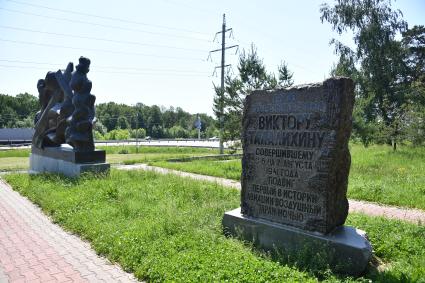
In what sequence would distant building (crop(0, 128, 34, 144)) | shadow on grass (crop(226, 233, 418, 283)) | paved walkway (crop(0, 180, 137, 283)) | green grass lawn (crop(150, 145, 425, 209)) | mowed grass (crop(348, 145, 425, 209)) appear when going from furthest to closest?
distant building (crop(0, 128, 34, 144)) → green grass lawn (crop(150, 145, 425, 209)) → mowed grass (crop(348, 145, 425, 209)) → paved walkway (crop(0, 180, 137, 283)) → shadow on grass (crop(226, 233, 418, 283))

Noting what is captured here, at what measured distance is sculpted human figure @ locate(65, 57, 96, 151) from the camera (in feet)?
37.6

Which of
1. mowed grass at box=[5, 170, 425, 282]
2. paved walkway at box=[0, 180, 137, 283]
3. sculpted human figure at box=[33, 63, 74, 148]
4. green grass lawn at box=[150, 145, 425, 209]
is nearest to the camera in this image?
mowed grass at box=[5, 170, 425, 282]

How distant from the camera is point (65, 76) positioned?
1313cm

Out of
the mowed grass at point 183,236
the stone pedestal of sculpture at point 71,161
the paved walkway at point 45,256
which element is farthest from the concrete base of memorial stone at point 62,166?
the paved walkway at point 45,256

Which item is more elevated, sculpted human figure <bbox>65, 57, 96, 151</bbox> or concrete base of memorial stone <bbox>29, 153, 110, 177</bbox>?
sculpted human figure <bbox>65, 57, 96, 151</bbox>

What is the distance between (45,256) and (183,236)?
2.02 meters

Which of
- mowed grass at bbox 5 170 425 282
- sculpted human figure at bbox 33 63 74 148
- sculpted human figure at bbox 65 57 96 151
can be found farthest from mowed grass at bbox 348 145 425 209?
sculpted human figure at bbox 33 63 74 148

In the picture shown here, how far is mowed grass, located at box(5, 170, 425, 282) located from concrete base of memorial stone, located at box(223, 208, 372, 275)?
18 centimetres

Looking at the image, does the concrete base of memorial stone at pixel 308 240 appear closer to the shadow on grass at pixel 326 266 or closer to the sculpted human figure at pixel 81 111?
the shadow on grass at pixel 326 266

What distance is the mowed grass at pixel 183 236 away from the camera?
4.03m

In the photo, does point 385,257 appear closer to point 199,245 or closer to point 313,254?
point 313,254

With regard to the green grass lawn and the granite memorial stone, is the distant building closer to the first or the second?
the green grass lawn

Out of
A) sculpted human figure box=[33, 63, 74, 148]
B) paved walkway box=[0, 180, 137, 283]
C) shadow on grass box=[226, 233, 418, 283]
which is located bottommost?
Answer: paved walkway box=[0, 180, 137, 283]

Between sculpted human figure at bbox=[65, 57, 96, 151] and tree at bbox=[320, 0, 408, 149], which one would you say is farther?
→ tree at bbox=[320, 0, 408, 149]
